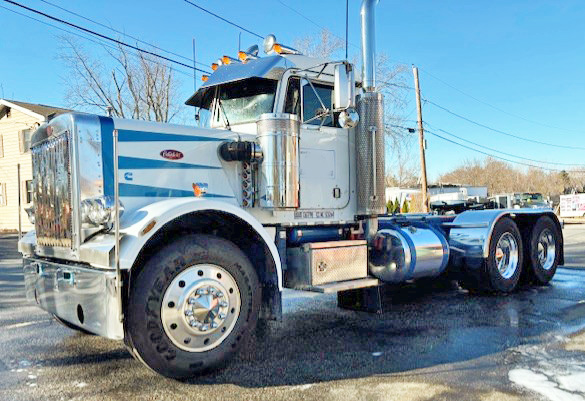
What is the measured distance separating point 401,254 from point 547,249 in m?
3.77

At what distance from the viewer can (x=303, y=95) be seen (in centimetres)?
559

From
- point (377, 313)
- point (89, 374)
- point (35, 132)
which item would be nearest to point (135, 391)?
point (89, 374)

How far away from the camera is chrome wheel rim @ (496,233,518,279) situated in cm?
765

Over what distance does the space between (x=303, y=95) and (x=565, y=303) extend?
440 centimetres

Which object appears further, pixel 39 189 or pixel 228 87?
pixel 228 87

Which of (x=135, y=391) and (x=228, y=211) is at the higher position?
(x=228, y=211)

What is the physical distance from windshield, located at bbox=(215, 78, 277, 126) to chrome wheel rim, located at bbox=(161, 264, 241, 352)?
1.99m

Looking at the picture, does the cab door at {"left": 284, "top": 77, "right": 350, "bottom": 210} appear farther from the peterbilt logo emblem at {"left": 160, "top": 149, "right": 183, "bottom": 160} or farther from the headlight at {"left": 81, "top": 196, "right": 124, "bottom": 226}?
the headlight at {"left": 81, "top": 196, "right": 124, "bottom": 226}

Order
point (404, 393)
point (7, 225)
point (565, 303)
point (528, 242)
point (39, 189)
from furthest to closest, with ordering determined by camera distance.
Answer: point (7, 225)
point (528, 242)
point (565, 303)
point (39, 189)
point (404, 393)

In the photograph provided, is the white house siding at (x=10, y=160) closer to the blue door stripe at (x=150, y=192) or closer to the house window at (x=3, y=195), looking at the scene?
the house window at (x=3, y=195)

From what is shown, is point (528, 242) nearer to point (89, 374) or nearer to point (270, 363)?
point (270, 363)

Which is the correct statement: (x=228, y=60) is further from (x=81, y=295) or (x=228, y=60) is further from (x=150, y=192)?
(x=81, y=295)

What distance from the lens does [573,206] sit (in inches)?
1470

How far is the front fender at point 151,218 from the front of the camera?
→ 3.71 meters
